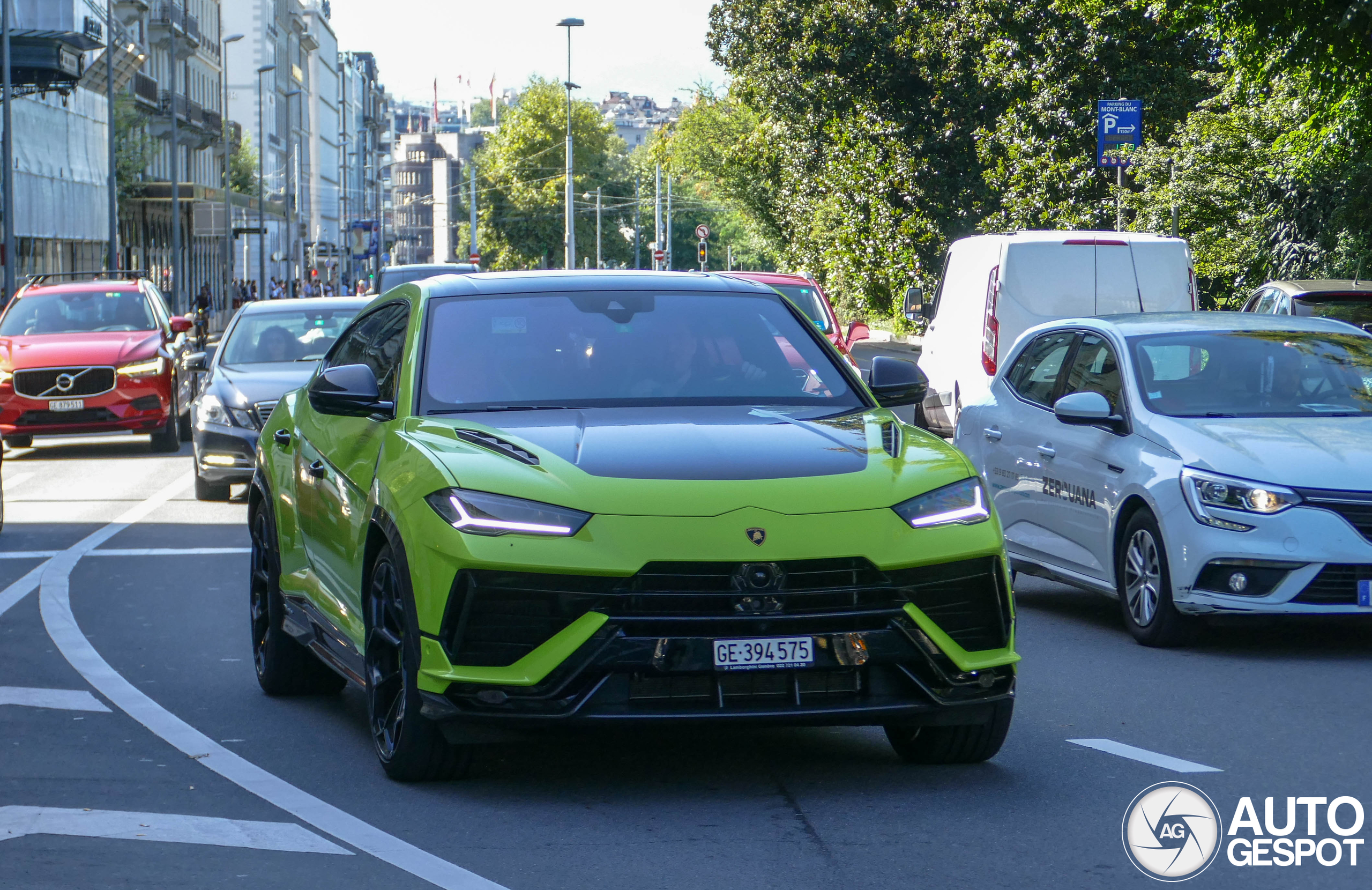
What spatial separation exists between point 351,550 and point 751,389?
1432 mm

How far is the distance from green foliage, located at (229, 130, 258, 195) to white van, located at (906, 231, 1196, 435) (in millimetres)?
78949

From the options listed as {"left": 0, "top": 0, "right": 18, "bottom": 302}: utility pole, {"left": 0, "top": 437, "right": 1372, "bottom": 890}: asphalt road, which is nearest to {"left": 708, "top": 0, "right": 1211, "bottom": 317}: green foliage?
{"left": 0, "top": 0, "right": 18, "bottom": 302}: utility pole

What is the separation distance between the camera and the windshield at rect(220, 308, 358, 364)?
1791cm

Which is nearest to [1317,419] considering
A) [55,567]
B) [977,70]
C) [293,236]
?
[55,567]

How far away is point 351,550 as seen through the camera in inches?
→ 262

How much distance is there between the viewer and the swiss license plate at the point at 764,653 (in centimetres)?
565

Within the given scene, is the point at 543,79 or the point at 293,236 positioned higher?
the point at 543,79

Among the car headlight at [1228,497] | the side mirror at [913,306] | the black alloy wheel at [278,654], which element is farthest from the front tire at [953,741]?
the side mirror at [913,306]

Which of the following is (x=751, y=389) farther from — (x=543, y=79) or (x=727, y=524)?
(x=543, y=79)

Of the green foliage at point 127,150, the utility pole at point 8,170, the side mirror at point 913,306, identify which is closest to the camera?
the side mirror at point 913,306

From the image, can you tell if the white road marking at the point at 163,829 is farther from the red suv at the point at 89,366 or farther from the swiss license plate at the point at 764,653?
the red suv at the point at 89,366

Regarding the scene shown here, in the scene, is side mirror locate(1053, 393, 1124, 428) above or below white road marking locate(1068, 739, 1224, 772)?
above

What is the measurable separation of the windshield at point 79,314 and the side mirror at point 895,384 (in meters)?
17.4

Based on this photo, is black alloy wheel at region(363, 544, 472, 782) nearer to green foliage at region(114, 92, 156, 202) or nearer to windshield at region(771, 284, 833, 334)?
windshield at region(771, 284, 833, 334)
